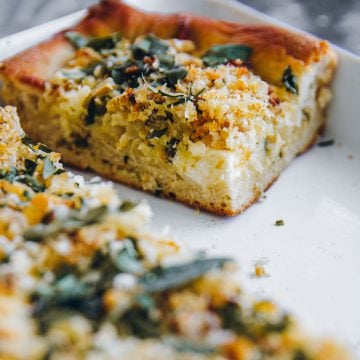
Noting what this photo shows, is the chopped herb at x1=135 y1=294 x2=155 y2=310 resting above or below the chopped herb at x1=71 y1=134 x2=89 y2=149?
above

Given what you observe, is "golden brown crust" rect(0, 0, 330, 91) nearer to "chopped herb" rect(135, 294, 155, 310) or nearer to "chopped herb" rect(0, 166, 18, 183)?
"chopped herb" rect(0, 166, 18, 183)

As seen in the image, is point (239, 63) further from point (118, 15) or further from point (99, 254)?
point (99, 254)

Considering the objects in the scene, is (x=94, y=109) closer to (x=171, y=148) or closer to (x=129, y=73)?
(x=129, y=73)

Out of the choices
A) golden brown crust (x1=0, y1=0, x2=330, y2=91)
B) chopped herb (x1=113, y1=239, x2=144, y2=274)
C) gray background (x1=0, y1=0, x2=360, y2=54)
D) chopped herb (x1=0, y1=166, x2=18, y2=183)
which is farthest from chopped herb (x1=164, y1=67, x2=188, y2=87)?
gray background (x1=0, y1=0, x2=360, y2=54)

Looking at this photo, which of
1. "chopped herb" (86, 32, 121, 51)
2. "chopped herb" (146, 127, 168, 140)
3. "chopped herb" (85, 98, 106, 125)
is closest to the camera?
"chopped herb" (146, 127, 168, 140)

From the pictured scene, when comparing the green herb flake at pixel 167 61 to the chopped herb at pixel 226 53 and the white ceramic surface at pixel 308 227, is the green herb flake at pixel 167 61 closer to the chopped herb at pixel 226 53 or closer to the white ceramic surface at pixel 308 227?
the chopped herb at pixel 226 53

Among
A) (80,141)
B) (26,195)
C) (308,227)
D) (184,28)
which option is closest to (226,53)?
(184,28)
